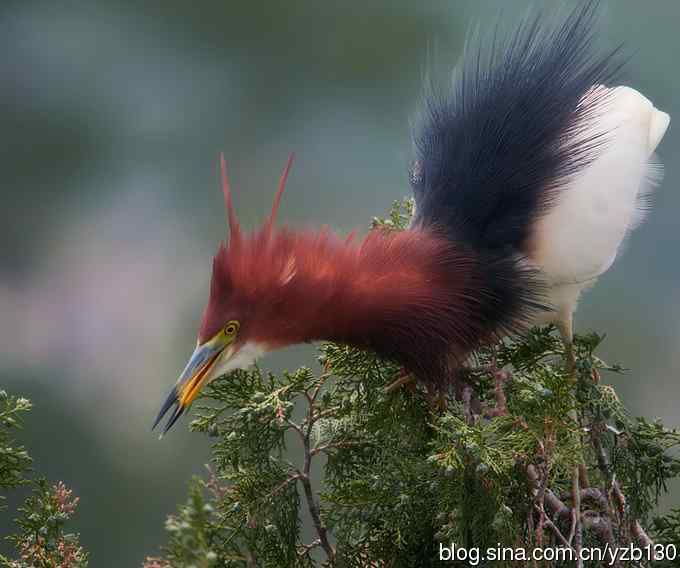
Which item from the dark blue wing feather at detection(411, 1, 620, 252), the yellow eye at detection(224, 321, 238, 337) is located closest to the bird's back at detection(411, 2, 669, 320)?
the dark blue wing feather at detection(411, 1, 620, 252)

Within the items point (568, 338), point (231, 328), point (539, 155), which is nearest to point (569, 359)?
point (568, 338)

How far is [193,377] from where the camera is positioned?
2.15ft

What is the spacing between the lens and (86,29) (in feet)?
4.38

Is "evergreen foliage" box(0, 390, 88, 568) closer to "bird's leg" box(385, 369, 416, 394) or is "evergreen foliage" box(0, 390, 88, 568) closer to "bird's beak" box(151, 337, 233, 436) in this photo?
"bird's beak" box(151, 337, 233, 436)

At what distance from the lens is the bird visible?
670 millimetres

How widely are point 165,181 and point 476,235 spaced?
672 mm

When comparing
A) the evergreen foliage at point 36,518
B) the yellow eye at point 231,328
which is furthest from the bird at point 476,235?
the evergreen foliage at point 36,518

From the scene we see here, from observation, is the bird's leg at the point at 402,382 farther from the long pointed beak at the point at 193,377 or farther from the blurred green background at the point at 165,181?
the blurred green background at the point at 165,181

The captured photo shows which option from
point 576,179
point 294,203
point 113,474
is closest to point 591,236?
point 576,179

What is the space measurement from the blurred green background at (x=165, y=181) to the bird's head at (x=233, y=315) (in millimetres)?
600

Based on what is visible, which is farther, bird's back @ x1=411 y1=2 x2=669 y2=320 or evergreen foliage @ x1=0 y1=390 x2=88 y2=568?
bird's back @ x1=411 y1=2 x2=669 y2=320

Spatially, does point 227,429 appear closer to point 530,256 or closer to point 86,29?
point 530,256

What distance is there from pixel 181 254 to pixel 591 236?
69cm

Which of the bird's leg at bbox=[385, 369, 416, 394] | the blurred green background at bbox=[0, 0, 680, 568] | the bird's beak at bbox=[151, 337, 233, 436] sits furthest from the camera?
the blurred green background at bbox=[0, 0, 680, 568]
